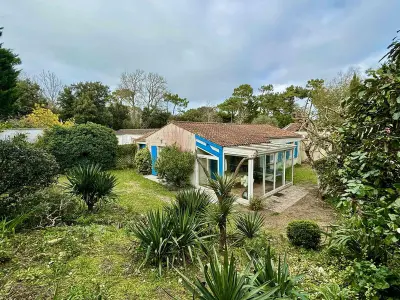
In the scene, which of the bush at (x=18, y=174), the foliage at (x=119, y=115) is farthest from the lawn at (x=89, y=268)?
the foliage at (x=119, y=115)

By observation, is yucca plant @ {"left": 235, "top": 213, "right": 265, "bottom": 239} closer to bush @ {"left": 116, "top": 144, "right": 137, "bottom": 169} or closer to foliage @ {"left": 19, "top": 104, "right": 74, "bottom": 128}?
bush @ {"left": 116, "top": 144, "right": 137, "bottom": 169}

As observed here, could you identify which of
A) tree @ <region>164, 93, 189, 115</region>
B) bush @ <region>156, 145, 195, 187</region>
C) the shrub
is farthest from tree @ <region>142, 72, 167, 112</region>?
the shrub

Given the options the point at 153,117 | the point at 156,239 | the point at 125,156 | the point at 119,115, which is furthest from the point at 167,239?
the point at 153,117

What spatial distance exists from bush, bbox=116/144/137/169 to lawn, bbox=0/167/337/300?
16.3 meters

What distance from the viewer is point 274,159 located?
47.7 feet

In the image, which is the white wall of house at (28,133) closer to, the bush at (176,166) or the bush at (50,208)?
the bush at (176,166)

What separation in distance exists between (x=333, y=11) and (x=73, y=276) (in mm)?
10467

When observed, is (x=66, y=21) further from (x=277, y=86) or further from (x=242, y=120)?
(x=277, y=86)

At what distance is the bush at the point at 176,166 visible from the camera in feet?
50.5

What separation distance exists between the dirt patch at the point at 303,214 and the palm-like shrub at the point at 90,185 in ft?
22.9

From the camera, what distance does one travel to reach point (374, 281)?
3318mm

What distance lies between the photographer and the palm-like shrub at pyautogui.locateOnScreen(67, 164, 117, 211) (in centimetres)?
843

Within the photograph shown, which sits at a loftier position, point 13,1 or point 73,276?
point 13,1

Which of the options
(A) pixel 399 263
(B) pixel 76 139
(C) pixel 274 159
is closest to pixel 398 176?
(A) pixel 399 263
